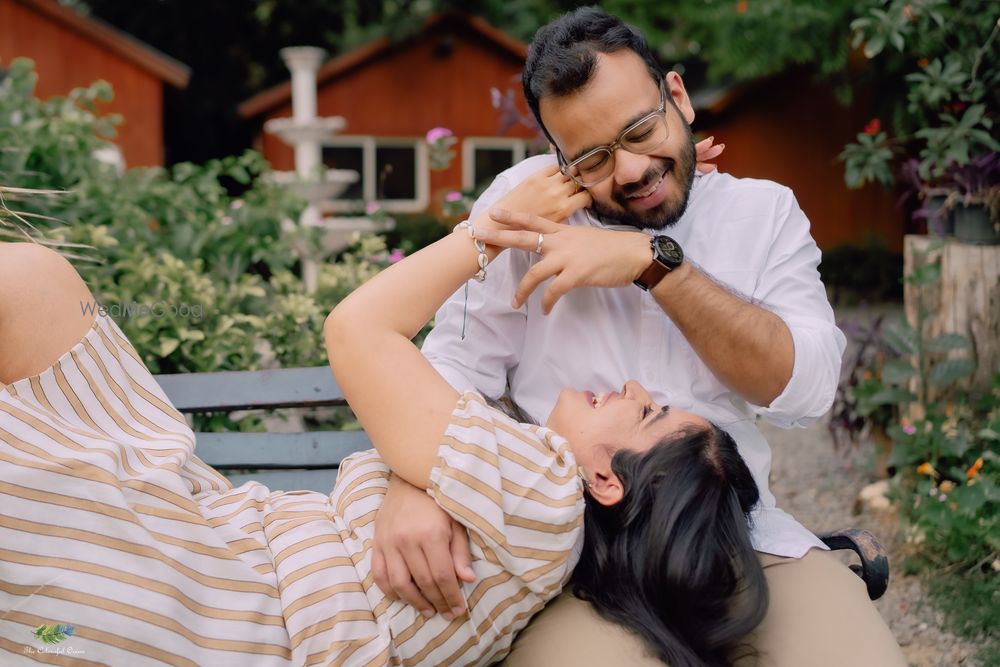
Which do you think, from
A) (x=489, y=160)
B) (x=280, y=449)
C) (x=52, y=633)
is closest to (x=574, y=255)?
→ (x=280, y=449)

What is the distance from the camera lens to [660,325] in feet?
8.02

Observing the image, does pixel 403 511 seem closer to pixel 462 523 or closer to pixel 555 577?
pixel 462 523

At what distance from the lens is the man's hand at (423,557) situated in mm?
1809

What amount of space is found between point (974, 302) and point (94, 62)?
48.2 feet

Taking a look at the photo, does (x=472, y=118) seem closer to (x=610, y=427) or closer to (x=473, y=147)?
(x=473, y=147)

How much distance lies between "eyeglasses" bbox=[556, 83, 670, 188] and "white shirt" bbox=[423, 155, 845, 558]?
0.72 feet

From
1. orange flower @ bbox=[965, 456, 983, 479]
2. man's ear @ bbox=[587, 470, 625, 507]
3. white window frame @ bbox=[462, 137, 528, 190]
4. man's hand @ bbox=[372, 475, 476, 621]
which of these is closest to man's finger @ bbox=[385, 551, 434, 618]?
man's hand @ bbox=[372, 475, 476, 621]

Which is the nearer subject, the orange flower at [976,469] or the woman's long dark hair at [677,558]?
the woman's long dark hair at [677,558]

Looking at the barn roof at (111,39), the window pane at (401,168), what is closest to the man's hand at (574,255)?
the barn roof at (111,39)

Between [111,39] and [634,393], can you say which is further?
[111,39]

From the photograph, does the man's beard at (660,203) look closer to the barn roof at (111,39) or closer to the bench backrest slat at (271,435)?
the bench backrest slat at (271,435)

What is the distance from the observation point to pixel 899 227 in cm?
1711

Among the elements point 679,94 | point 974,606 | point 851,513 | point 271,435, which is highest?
point 679,94

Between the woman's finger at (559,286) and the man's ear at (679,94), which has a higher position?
the man's ear at (679,94)
